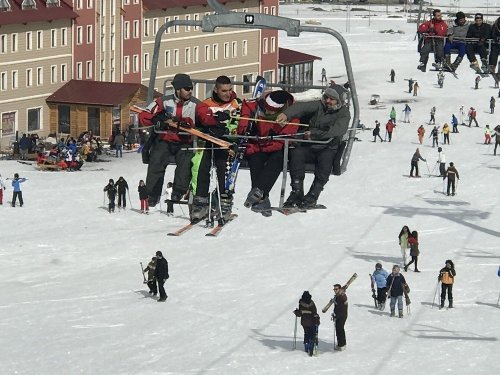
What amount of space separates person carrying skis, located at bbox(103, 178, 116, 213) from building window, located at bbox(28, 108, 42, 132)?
2287 centimetres

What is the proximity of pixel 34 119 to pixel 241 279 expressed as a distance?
3558 centimetres

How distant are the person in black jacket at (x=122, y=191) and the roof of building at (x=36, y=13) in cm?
2314

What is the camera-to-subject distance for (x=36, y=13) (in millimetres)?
79938

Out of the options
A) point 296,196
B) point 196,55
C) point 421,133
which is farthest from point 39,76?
point 296,196

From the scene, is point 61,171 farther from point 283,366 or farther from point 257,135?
point 257,135

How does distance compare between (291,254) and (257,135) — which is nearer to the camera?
(257,135)

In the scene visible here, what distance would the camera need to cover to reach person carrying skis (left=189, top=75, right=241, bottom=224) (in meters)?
21.4

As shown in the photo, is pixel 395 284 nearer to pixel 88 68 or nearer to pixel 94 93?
pixel 94 93

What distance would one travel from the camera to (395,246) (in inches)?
2069

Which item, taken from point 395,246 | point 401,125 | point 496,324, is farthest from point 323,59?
point 496,324

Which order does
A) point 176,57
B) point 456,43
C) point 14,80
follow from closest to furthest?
point 456,43 → point 14,80 → point 176,57

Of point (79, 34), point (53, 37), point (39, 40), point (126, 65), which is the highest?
point (79, 34)

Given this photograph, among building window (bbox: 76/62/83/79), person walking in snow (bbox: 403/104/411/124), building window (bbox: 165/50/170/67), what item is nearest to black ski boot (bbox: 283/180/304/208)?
building window (bbox: 76/62/83/79)

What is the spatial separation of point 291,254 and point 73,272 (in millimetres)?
7040
